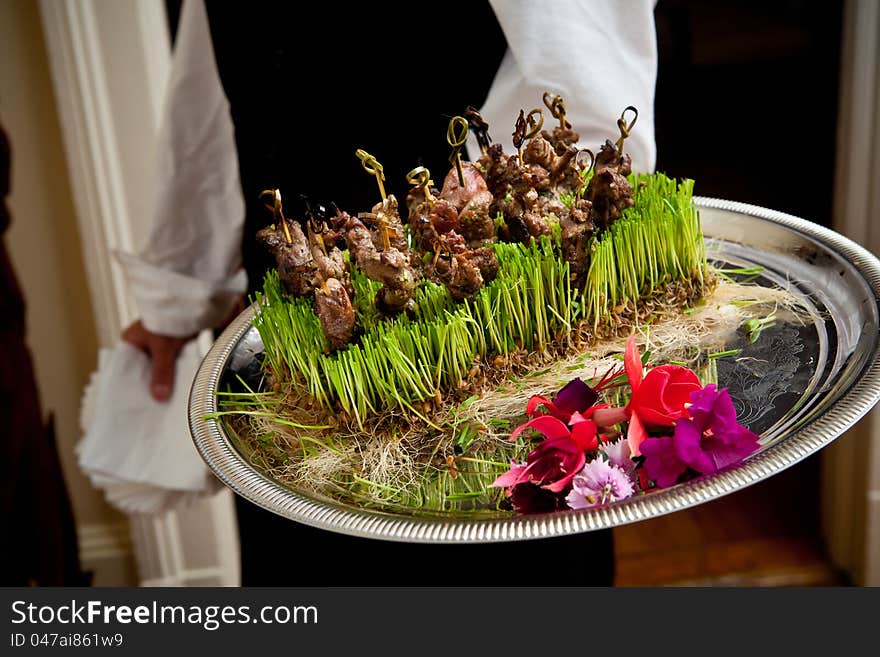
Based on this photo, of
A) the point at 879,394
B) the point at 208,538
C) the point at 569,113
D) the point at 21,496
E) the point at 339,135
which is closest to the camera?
the point at 879,394

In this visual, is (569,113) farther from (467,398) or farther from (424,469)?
(424,469)

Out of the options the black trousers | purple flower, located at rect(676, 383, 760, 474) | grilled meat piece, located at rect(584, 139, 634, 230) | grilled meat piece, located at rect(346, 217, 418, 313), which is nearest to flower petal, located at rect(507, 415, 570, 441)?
purple flower, located at rect(676, 383, 760, 474)

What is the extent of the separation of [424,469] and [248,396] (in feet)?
0.77

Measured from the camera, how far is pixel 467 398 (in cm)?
96

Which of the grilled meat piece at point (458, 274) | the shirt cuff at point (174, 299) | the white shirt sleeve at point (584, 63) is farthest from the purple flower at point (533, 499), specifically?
the shirt cuff at point (174, 299)

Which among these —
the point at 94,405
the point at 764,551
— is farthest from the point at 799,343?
the point at 764,551

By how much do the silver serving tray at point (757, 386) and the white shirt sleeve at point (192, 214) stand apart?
443 mm

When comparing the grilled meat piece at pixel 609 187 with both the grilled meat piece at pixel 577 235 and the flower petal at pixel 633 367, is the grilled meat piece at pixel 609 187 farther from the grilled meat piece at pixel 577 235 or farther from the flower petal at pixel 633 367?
the flower petal at pixel 633 367

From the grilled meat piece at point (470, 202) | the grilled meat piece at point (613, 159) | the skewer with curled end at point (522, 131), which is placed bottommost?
the grilled meat piece at point (470, 202)

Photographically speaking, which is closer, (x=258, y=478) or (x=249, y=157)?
(x=258, y=478)

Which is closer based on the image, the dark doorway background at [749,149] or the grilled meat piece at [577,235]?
the grilled meat piece at [577,235]

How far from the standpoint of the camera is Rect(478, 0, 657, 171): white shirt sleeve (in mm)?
1025

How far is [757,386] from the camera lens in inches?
34.2

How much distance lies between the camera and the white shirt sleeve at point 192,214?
1.47m
